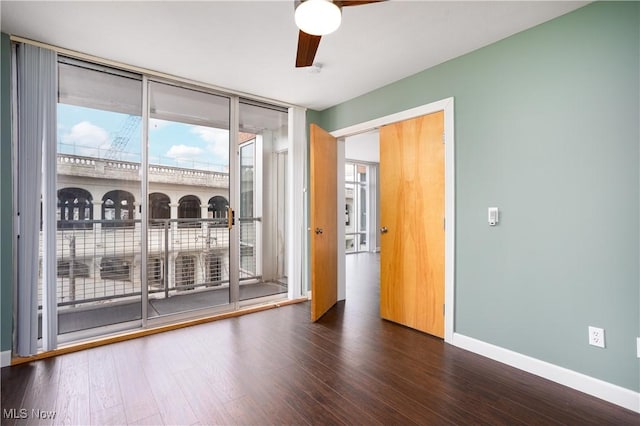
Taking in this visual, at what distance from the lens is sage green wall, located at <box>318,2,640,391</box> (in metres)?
1.90

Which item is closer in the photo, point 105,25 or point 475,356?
point 105,25

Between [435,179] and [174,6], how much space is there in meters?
2.46

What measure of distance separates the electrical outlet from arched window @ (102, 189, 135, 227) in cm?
394

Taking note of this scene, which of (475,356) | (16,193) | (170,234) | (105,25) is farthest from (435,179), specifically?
(16,193)

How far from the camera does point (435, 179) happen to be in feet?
9.65

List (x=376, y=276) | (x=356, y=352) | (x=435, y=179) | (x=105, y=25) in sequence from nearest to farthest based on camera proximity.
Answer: (x=105, y=25), (x=356, y=352), (x=435, y=179), (x=376, y=276)

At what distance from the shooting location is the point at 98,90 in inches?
122

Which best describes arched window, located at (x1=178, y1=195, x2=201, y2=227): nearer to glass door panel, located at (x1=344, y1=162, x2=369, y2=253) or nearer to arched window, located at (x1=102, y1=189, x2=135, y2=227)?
arched window, located at (x1=102, y1=189, x2=135, y2=227)

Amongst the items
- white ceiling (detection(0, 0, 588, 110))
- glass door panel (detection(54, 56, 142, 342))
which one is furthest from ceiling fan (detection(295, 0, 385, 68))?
glass door panel (detection(54, 56, 142, 342))

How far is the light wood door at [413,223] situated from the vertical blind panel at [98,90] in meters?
2.65

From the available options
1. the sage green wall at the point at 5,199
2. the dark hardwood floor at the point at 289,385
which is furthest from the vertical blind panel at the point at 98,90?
the dark hardwood floor at the point at 289,385

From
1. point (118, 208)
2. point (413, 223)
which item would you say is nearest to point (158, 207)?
point (118, 208)

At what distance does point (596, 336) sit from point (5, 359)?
13.7 feet

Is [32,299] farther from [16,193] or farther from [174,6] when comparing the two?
[174,6]
